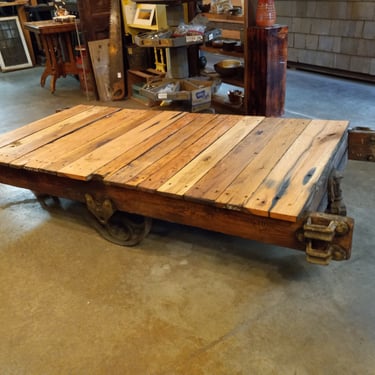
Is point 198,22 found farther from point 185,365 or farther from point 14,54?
point 14,54

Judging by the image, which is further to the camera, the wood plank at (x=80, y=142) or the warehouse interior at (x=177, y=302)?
the wood plank at (x=80, y=142)

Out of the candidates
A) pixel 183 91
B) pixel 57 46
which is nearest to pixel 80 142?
pixel 183 91

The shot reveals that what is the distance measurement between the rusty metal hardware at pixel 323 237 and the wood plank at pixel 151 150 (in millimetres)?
834

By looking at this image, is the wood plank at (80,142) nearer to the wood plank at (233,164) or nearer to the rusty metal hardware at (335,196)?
the wood plank at (233,164)

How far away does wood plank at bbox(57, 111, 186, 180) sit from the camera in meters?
1.94

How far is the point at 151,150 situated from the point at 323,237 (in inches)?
42.0

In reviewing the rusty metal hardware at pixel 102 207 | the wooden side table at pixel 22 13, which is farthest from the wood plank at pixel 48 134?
the wooden side table at pixel 22 13

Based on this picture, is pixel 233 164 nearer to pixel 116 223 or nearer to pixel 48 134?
pixel 116 223

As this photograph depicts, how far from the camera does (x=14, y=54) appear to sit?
254 inches

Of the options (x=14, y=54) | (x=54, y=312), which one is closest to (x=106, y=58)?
(x=14, y=54)

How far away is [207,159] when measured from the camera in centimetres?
197

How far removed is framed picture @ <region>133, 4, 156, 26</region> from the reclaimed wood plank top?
6.69 ft

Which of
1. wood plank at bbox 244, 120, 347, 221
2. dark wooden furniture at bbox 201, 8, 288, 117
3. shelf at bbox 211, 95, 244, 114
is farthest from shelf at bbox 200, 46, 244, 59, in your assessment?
wood plank at bbox 244, 120, 347, 221

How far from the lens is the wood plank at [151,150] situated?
1900 mm
